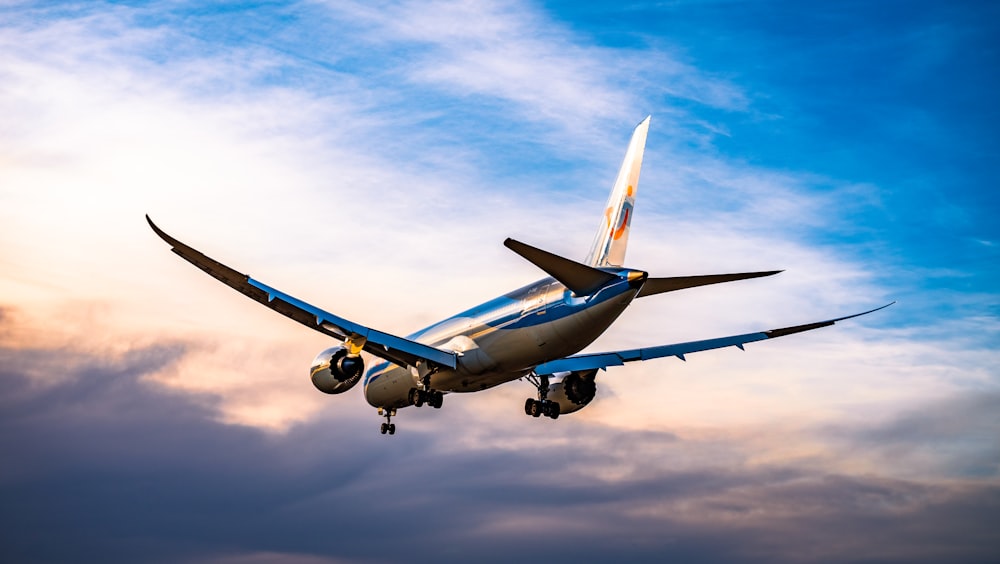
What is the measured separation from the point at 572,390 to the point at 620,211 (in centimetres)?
1118

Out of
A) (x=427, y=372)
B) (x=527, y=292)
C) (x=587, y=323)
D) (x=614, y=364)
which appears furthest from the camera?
(x=614, y=364)

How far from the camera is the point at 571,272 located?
3784cm

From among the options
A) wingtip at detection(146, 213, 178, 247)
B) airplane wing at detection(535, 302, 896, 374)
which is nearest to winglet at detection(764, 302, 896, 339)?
airplane wing at detection(535, 302, 896, 374)

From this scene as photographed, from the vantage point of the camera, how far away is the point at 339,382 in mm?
47156

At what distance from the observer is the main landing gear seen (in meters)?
50.1

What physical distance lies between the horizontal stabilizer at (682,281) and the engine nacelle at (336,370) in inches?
510

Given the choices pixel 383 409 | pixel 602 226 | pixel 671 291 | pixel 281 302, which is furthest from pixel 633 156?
pixel 383 409

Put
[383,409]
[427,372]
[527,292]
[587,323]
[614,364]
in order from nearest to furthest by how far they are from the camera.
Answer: [587,323], [527,292], [427,372], [614,364], [383,409]

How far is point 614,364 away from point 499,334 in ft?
28.5

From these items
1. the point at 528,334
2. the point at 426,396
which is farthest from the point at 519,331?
the point at 426,396

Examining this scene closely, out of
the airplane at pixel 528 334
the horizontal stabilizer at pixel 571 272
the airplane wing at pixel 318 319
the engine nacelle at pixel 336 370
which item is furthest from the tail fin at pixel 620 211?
the engine nacelle at pixel 336 370

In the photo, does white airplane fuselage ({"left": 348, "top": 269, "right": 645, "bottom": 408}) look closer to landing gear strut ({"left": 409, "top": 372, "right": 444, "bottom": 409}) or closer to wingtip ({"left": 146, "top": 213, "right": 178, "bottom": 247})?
landing gear strut ({"left": 409, "top": 372, "right": 444, "bottom": 409})

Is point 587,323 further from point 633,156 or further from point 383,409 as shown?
point 383,409

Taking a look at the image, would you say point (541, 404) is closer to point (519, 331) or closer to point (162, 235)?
point (519, 331)
